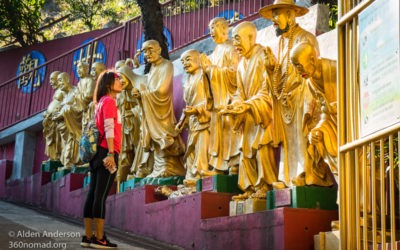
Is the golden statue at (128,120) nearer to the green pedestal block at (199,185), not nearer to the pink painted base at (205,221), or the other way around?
the pink painted base at (205,221)

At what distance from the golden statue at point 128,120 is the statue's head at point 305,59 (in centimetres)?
389

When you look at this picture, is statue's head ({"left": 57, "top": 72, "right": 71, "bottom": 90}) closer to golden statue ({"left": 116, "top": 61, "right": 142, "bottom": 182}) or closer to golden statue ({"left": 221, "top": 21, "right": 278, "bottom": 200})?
golden statue ({"left": 116, "top": 61, "right": 142, "bottom": 182})

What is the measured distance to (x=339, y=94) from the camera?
540 cm

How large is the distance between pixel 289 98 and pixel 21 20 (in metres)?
13.3

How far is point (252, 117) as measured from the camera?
8148mm

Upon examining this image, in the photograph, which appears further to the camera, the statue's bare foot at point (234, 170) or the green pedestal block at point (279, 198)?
the statue's bare foot at point (234, 170)

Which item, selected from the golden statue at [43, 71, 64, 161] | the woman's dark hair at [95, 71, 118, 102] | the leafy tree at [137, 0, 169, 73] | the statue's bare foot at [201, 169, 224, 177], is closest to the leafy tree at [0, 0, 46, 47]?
the golden statue at [43, 71, 64, 161]

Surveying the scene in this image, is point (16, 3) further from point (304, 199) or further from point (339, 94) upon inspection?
point (339, 94)

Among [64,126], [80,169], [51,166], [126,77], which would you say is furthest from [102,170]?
[51,166]

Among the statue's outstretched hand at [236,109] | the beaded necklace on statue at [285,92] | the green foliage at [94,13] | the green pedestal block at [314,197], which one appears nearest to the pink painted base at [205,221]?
the green pedestal block at [314,197]

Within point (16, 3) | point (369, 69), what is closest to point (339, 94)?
point (369, 69)

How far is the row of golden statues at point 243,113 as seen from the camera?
736 centimetres

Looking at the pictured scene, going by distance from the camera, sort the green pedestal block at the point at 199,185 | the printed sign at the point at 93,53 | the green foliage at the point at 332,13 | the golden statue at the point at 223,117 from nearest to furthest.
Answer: the golden statue at the point at 223,117
the green pedestal block at the point at 199,185
the green foliage at the point at 332,13
the printed sign at the point at 93,53

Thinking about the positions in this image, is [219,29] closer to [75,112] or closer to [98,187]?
[98,187]
